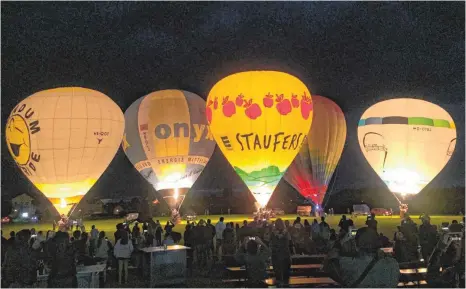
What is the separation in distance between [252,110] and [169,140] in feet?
16.4

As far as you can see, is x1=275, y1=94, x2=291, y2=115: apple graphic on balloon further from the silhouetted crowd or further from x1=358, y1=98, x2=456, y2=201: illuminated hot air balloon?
the silhouetted crowd

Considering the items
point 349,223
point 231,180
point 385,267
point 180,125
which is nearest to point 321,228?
point 349,223

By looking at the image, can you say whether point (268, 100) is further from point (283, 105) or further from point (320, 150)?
point (320, 150)

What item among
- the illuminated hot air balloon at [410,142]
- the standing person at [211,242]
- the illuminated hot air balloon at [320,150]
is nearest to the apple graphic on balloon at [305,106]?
the illuminated hot air balloon at [410,142]

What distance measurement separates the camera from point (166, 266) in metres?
9.48

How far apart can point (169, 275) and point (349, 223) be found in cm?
471

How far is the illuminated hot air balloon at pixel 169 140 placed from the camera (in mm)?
22125

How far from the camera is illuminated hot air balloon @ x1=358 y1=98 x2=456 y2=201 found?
22203mm

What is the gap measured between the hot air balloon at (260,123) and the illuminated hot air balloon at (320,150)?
5950 mm

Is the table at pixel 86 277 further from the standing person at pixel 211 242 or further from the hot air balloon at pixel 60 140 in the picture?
the hot air balloon at pixel 60 140

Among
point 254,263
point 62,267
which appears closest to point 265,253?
point 254,263

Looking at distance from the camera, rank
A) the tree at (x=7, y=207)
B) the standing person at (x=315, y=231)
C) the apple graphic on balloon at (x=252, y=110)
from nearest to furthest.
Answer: the standing person at (x=315, y=231) → the apple graphic on balloon at (x=252, y=110) → the tree at (x=7, y=207)

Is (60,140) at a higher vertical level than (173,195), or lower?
higher

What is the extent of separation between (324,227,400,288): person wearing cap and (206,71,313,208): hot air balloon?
13.3 metres
